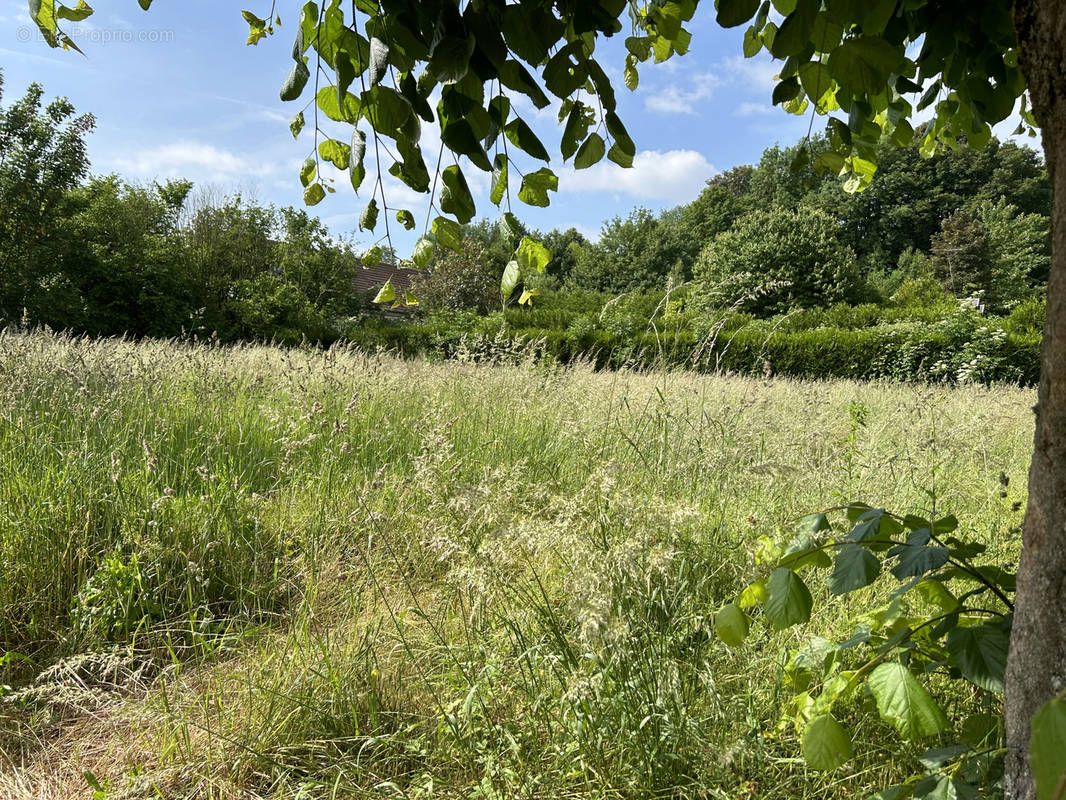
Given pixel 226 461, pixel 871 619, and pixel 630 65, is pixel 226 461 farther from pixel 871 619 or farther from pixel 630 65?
pixel 871 619

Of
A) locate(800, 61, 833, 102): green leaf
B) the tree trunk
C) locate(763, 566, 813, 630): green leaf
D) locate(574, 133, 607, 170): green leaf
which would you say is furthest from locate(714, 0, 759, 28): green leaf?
locate(763, 566, 813, 630): green leaf

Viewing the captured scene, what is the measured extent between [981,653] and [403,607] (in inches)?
75.9

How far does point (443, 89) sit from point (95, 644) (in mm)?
2359


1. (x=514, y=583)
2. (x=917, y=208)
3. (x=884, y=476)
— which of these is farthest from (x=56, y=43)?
(x=917, y=208)

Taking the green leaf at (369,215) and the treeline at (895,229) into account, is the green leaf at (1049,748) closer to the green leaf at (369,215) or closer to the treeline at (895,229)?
the green leaf at (369,215)

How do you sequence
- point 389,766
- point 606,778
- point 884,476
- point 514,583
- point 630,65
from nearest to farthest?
point 606,778 < point 389,766 < point 630,65 < point 514,583 < point 884,476

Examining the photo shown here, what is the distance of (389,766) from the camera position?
160 centimetres

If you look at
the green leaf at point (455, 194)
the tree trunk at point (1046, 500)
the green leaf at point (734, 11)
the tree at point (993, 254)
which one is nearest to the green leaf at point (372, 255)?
the green leaf at point (455, 194)

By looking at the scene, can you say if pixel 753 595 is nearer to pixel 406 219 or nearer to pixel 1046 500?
pixel 1046 500

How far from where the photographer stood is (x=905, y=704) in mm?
872

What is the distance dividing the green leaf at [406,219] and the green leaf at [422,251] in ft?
0.27

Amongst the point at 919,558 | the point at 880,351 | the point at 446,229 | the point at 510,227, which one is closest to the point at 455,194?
the point at 446,229

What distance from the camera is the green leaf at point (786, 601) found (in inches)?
37.4

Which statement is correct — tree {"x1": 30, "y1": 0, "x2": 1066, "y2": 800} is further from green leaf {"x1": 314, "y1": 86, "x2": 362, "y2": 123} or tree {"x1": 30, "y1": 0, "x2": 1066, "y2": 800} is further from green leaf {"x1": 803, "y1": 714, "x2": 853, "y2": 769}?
green leaf {"x1": 803, "y1": 714, "x2": 853, "y2": 769}
